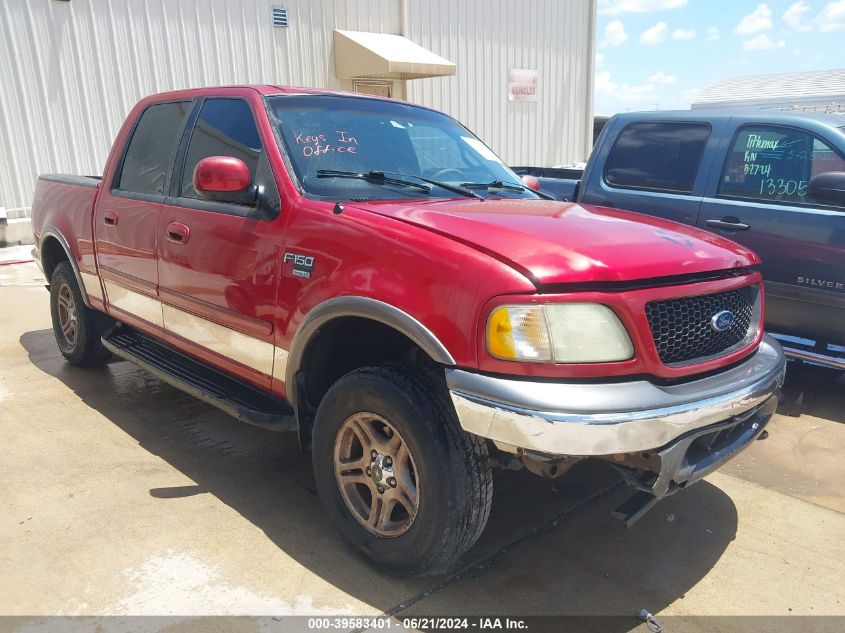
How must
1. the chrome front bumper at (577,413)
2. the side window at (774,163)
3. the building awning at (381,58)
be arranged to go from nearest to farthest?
the chrome front bumper at (577,413), the side window at (774,163), the building awning at (381,58)

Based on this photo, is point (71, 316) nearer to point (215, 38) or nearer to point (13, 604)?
point (13, 604)

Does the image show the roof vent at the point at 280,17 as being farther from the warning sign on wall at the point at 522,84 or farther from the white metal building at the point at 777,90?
the white metal building at the point at 777,90

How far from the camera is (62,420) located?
4211 millimetres

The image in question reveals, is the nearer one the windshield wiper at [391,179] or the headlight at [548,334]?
the headlight at [548,334]

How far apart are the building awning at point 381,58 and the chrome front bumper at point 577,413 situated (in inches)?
413

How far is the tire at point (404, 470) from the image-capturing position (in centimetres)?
235

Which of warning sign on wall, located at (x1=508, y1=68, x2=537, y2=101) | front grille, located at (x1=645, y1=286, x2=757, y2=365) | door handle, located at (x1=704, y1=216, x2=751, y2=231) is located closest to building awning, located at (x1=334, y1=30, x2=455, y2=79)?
warning sign on wall, located at (x1=508, y1=68, x2=537, y2=101)

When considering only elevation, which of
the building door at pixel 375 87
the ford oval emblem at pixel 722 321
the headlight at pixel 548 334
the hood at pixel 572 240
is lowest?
the ford oval emblem at pixel 722 321

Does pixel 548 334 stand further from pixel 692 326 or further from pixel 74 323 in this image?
pixel 74 323

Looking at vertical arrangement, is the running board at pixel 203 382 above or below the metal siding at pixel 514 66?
below

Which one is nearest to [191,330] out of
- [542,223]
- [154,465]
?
[154,465]

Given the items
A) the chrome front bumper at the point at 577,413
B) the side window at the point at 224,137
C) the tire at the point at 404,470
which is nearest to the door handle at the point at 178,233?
the side window at the point at 224,137

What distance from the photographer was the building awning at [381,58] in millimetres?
11789

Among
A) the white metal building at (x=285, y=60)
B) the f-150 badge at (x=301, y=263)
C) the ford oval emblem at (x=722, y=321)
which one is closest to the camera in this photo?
the ford oval emblem at (x=722, y=321)
